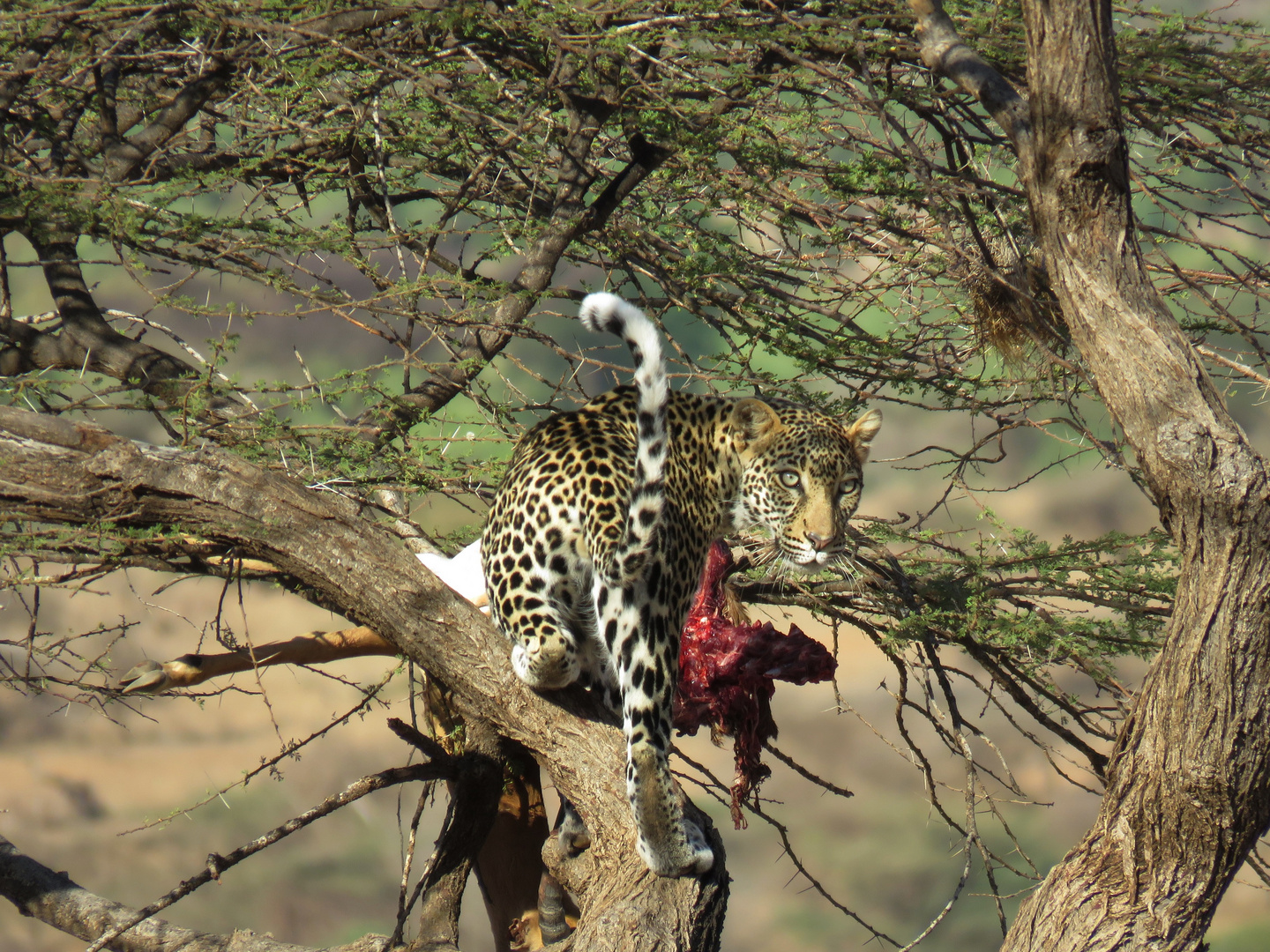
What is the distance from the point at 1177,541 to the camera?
282 cm

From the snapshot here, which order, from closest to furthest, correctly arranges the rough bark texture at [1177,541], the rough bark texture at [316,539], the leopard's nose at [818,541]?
the rough bark texture at [1177,541] < the rough bark texture at [316,539] < the leopard's nose at [818,541]

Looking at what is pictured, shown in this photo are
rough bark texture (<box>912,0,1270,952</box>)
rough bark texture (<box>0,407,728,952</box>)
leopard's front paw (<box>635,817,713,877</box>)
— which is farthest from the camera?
rough bark texture (<box>0,407,728,952</box>)

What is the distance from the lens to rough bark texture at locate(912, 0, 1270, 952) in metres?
2.69

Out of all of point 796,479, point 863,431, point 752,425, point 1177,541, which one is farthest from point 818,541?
point 1177,541

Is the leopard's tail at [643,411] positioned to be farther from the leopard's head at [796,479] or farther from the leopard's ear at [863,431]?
the leopard's ear at [863,431]

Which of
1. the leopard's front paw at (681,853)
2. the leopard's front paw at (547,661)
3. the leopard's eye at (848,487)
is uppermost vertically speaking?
the leopard's eye at (848,487)

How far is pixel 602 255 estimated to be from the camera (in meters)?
6.09

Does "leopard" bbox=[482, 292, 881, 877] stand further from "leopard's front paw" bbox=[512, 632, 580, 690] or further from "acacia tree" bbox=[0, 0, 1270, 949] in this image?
"acacia tree" bbox=[0, 0, 1270, 949]

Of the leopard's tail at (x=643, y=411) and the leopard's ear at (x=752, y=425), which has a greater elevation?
the leopard's tail at (x=643, y=411)

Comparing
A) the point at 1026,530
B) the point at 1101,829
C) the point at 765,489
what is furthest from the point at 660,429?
the point at 1026,530

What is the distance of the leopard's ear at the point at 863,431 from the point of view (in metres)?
4.12

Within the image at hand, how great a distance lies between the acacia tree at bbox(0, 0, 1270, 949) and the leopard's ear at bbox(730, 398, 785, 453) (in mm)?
474

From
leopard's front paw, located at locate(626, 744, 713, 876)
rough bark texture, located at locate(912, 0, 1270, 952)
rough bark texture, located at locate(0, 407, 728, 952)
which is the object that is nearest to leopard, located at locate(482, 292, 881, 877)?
leopard's front paw, located at locate(626, 744, 713, 876)

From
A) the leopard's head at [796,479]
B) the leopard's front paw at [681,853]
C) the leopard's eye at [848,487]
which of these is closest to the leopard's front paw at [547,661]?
the leopard's front paw at [681,853]
